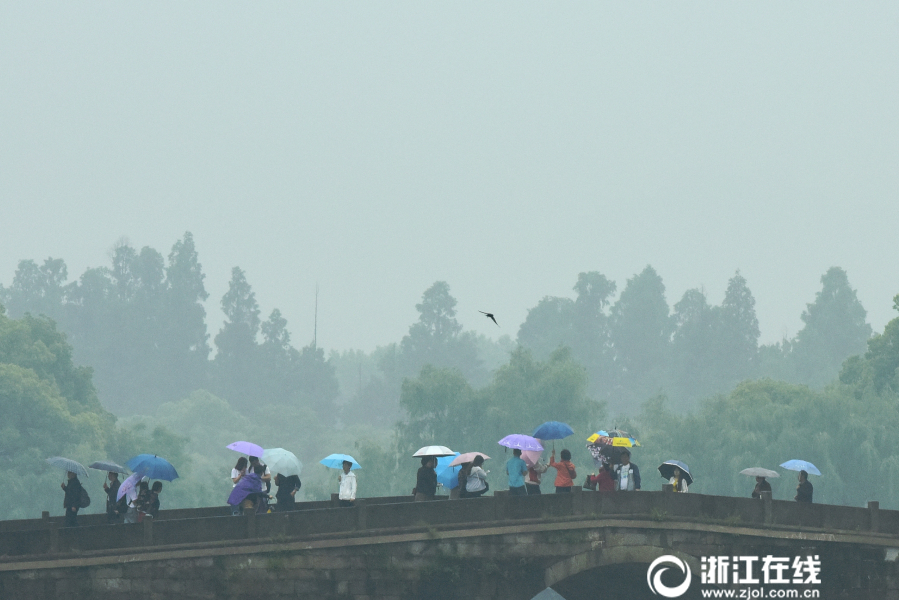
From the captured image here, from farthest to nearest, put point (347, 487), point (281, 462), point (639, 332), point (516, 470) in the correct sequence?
point (639, 332)
point (347, 487)
point (281, 462)
point (516, 470)

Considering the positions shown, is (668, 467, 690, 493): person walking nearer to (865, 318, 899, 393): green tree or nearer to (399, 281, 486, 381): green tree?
(865, 318, 899, 393): green tree

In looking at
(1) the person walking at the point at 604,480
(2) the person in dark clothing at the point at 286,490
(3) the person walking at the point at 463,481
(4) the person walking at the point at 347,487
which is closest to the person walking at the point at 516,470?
(3) the person walking at the point at 463,481

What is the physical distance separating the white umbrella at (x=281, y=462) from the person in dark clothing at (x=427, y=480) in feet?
6.97

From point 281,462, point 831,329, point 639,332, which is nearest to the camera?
point 281,462

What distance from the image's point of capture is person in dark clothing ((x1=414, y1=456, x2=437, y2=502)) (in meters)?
24.8

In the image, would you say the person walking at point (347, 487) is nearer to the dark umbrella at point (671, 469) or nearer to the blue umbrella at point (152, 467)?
the blue umbrella at point (152, 467)

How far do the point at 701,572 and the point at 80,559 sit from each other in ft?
34.5

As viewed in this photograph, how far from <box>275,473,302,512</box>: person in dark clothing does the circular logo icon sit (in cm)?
641

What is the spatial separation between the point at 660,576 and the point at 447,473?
419 centimetres

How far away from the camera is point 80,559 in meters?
24.1

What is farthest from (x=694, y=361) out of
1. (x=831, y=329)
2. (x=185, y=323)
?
(x=185, y=323)

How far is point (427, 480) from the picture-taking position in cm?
2489

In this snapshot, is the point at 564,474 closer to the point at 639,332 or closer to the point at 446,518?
the point at 446,518

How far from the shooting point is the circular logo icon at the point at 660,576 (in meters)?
24.2
